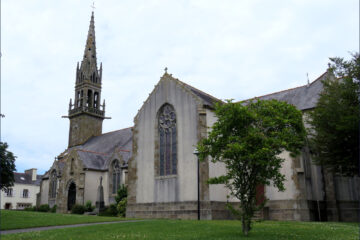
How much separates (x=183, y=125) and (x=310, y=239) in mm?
17333

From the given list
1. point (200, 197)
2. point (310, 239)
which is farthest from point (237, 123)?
point (200, 197)

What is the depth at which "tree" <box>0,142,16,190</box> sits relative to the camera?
2408 centimetres

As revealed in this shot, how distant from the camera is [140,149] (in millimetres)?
31453

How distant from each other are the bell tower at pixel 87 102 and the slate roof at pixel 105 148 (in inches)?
97.7

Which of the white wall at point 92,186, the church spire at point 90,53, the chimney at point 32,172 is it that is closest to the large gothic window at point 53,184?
the white wall at point 92,186

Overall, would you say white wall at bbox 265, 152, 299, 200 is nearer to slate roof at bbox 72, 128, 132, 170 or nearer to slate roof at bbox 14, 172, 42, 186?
slate roof at bbox 72, 128, 132, 170

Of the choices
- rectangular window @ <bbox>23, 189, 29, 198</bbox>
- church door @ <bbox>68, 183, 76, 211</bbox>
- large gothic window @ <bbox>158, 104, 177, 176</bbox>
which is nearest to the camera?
large gothic window @ <bbox>158, 104, 177, 176</bbox>

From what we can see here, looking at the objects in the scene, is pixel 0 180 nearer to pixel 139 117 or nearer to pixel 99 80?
pixel 139 117

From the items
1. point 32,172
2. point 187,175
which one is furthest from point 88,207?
point 32,172

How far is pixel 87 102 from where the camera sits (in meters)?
59.2

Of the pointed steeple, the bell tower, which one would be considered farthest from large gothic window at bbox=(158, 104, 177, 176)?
the pointed steeple

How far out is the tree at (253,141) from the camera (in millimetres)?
13898

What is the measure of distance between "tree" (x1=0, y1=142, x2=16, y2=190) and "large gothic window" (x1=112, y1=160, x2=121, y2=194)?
16.3 m

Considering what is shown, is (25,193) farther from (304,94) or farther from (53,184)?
(304,94)
